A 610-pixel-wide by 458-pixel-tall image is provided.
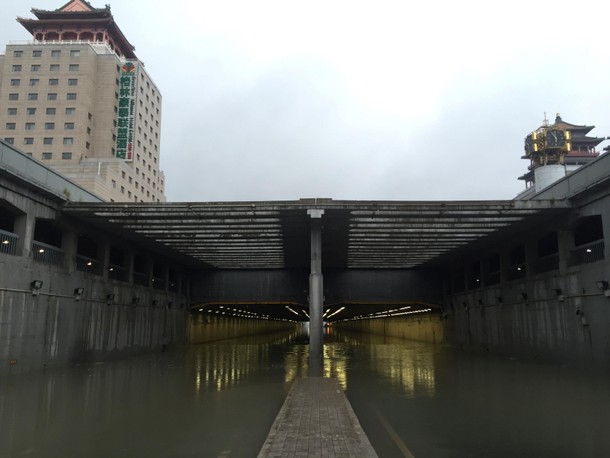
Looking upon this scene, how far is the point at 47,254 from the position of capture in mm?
24156

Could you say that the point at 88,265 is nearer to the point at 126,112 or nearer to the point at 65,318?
the point at 65,318

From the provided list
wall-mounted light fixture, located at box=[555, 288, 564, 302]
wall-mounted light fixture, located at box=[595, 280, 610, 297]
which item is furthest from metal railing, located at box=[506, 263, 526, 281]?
wall-mounted light fixture, located at box=[595, 280, 610, 297]

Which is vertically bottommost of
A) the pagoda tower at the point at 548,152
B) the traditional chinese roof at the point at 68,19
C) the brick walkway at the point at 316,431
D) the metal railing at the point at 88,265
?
the brick walkway at the point at 316,431

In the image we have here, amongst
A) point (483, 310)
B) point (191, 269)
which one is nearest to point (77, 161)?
point (191, 269)

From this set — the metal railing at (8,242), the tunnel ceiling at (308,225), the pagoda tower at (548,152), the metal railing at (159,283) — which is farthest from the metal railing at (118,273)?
the pagoda tower at (548,152)

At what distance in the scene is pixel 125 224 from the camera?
27031mm

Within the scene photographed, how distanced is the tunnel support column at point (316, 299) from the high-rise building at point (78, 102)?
205 ft

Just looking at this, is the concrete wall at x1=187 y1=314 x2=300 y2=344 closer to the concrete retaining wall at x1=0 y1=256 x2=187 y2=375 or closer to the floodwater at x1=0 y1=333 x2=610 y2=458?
the concrete retaining wall at x1=0 y1=256 x2=187 y2=375

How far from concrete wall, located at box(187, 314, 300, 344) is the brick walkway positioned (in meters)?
35.3

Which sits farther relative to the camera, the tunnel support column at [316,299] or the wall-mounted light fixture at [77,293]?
the wall-mounted light fixture at [77,293]

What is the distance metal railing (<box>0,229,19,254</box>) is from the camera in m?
20.4

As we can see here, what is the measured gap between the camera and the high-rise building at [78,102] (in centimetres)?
8825

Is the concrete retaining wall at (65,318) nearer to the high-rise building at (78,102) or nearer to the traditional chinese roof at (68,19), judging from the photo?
the high-rise building at (78,102)

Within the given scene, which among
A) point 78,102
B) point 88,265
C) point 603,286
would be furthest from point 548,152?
point 78,102
